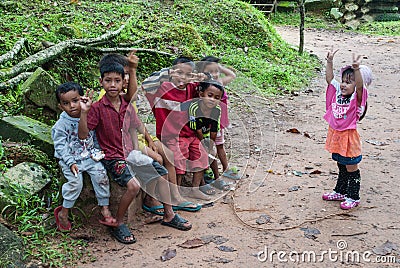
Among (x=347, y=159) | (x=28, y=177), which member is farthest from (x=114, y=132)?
(x=347, y=159)

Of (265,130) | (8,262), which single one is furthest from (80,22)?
(8,262)

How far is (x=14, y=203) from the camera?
3863 mm

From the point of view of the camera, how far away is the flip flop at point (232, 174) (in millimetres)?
5352

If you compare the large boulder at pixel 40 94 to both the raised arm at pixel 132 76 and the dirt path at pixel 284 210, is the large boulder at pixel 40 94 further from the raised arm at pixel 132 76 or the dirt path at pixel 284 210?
the dirt path at pixel 284 210

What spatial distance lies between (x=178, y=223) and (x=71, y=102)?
57.0 inches

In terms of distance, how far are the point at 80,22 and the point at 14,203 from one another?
5.68 m

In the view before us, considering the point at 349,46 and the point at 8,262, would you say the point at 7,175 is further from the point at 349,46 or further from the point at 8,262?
the point at 349,46

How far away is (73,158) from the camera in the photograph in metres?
3.81

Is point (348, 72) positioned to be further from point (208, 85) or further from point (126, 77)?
Answer: point (126, 77)

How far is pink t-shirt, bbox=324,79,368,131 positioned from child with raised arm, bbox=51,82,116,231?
231 centimetres

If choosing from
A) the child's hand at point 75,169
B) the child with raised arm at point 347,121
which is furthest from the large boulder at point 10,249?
the child with raised arm at point 347,121

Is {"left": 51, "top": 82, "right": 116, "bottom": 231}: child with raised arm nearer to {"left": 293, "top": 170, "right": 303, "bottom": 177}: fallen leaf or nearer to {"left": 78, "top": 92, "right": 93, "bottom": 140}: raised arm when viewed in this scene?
{"left": 78, "top": 92, "right": 93, "bottom": 140}: raised arm

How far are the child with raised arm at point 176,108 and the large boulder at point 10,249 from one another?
166 cm

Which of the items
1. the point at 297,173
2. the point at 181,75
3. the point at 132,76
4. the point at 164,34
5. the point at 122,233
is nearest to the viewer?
the point at 122,233
